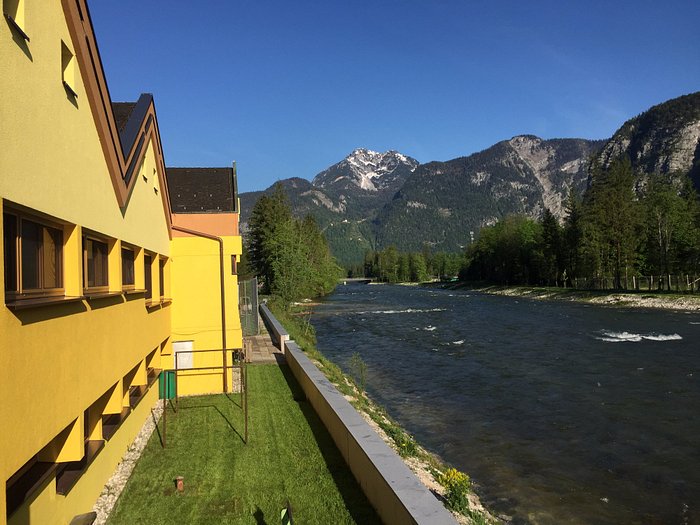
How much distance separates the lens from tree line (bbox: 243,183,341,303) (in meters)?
44.9

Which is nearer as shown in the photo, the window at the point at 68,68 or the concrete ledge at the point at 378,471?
the concrete ledge at the point at 378,471

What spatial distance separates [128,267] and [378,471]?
6.72m

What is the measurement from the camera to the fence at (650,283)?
5950cm

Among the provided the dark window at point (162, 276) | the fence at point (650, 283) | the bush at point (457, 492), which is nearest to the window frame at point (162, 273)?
the dark window at point (162, 276)

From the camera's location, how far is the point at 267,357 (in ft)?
66.4

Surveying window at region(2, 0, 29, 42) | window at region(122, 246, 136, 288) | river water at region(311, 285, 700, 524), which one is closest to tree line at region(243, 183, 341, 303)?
river water at region(311, 285, 700, 524)

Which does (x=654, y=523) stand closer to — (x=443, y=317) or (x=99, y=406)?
(x=99, y=406)

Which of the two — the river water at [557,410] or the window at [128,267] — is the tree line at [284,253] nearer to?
the river water at [557,410]

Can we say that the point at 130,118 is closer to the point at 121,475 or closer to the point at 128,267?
the point at 128,267

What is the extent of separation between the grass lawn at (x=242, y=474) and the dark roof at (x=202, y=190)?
694 cm

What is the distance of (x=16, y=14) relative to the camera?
4.61 metres

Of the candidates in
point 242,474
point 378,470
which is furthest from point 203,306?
point 378,470

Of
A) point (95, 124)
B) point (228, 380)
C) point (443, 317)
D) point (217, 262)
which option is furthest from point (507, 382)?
point (443, 317)

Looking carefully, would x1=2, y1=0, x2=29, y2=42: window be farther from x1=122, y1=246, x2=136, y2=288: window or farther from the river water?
the river water
